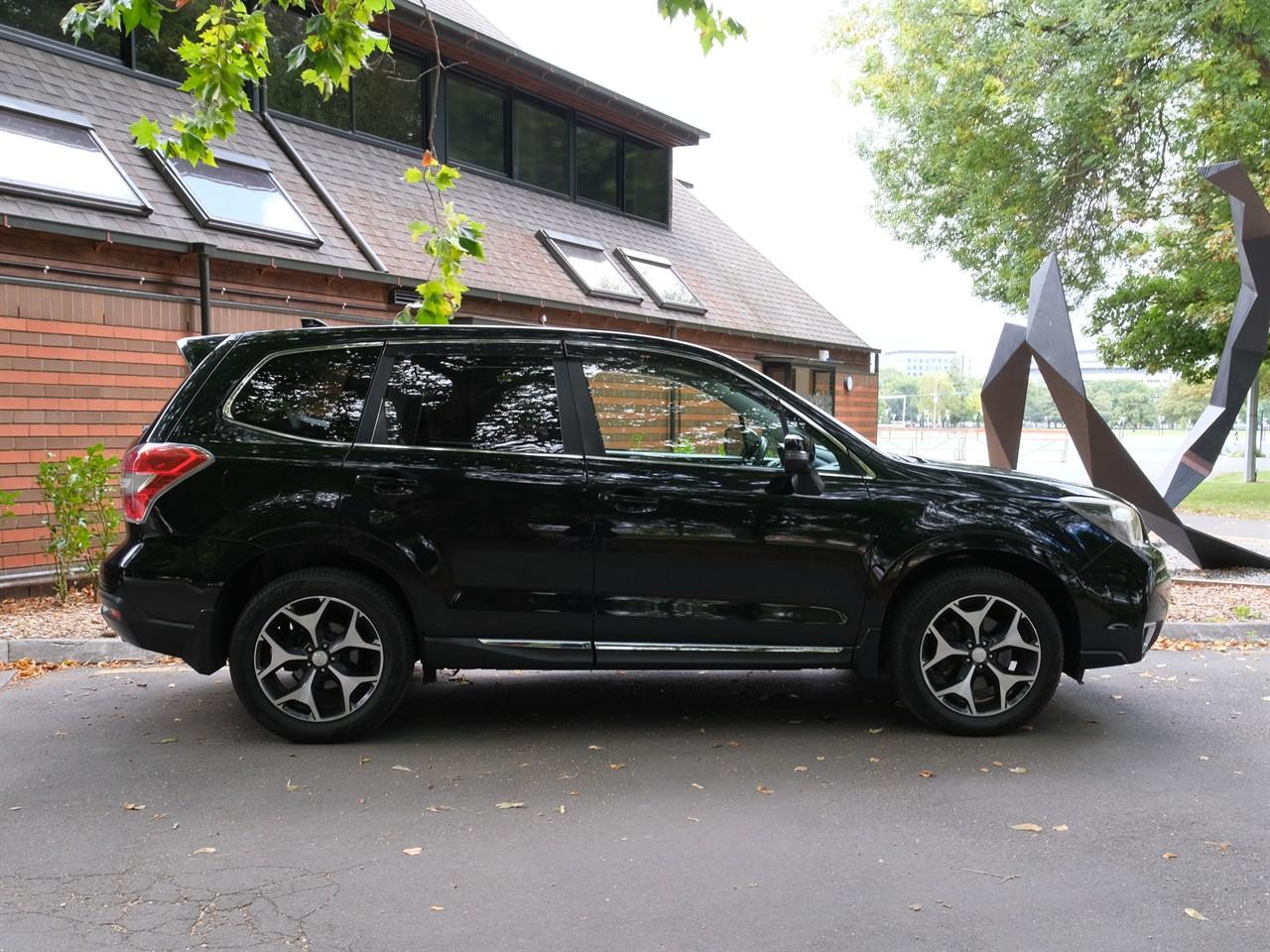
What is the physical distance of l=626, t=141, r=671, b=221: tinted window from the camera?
17.7 m

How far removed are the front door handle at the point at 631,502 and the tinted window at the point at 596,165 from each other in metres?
12.7

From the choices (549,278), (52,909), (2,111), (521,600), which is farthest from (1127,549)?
(549,278)

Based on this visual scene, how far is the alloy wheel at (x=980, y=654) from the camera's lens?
15.8 feet

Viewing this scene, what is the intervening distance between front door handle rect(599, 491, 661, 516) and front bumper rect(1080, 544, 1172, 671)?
197 centimetres

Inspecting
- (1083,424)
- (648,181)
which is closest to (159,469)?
(1083,424)

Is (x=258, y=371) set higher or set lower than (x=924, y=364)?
lower

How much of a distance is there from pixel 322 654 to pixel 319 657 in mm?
18

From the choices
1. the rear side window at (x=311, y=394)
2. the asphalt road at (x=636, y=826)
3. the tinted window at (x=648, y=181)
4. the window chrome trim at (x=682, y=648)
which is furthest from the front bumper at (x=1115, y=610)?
the tinted window at (x=648, y=181)

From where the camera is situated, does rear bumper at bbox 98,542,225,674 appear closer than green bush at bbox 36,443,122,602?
Yes

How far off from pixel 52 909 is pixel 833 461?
11.3 feet

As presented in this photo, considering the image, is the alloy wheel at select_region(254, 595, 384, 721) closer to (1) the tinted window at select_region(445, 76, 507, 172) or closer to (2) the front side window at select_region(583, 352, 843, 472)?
(2) the front side window at select_region(583, 352, 843, 472)

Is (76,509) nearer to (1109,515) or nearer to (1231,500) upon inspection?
(1109,515)

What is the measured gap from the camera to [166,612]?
4.75 meters

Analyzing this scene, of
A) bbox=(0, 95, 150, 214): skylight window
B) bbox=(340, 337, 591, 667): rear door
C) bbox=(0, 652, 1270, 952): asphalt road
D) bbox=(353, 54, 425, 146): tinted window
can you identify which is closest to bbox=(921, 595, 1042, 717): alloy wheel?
bbox=(0, 652, 1270, 952): asphalt road
